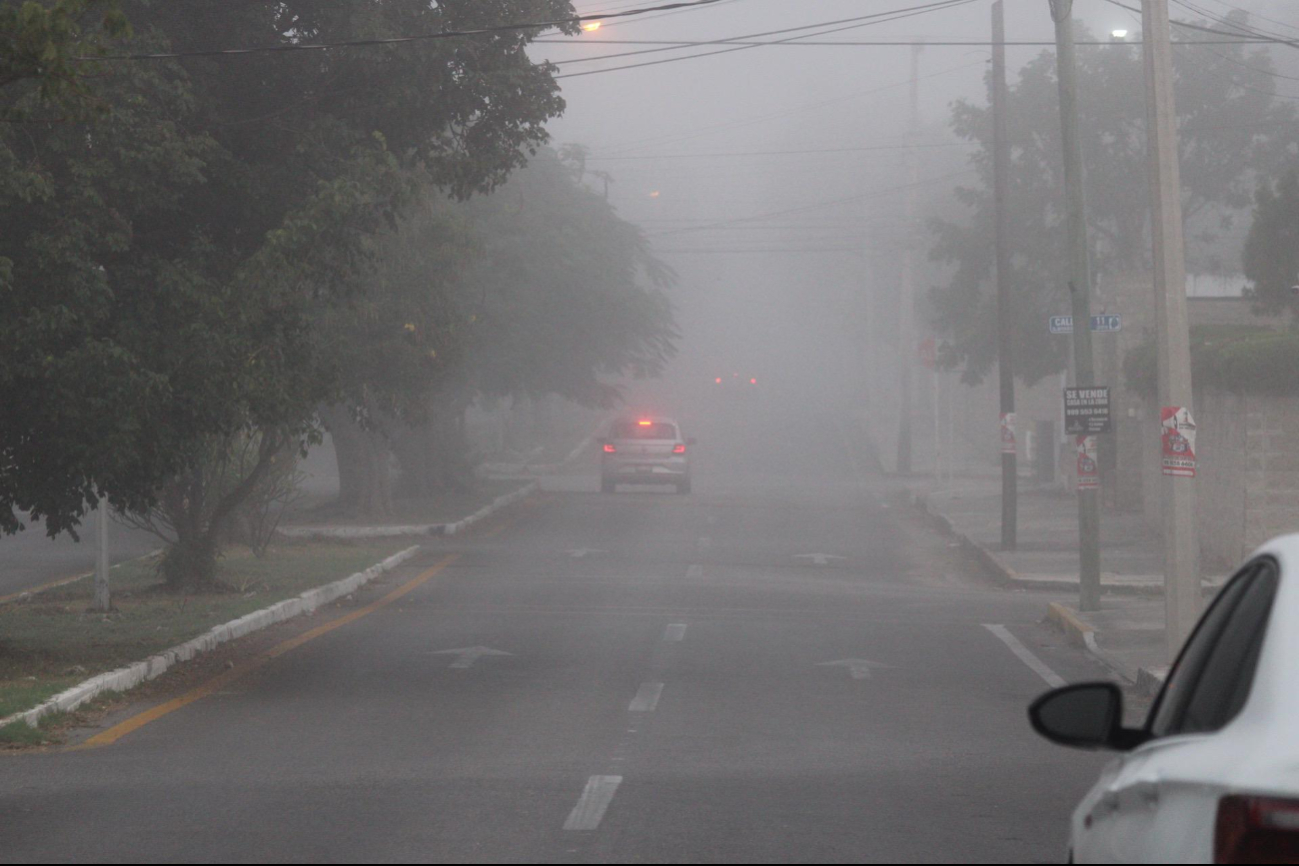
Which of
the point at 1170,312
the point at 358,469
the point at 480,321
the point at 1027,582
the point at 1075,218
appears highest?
the point at 1075,218

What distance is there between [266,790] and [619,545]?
19.8 meters

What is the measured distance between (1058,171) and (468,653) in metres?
31.4

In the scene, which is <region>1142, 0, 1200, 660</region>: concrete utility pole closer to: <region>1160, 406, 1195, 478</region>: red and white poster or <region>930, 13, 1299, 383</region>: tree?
<region>1160, 406, 1195, 478</region>: red and white poster

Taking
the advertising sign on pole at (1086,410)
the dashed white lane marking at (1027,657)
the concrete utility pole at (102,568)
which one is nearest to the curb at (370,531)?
the concrete utility pole at (102,568)

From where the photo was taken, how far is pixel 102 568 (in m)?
17.5

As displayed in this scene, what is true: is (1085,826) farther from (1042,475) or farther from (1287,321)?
(1042,475)

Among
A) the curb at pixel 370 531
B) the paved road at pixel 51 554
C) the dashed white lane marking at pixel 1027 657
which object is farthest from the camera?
the curb at pixel 370 531

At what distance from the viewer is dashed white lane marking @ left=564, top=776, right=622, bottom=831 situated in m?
A: 8.06

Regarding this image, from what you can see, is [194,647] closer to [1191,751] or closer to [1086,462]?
[1086,462]

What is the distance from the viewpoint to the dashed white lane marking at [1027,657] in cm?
1427

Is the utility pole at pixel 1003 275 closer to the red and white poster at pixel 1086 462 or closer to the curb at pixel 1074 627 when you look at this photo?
the red and white poster at pixel 1086 462

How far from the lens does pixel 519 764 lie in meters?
9.88

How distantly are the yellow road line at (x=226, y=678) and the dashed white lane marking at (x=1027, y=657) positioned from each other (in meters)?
6.70

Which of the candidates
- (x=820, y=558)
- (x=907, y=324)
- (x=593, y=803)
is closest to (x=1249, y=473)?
(x=820, y=558)
